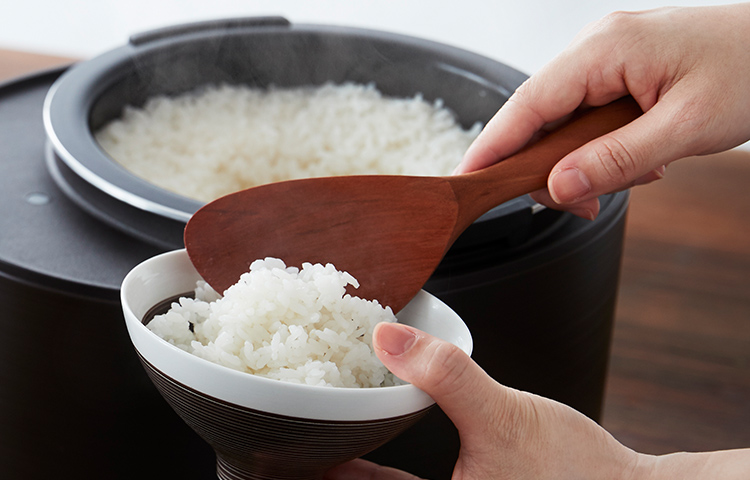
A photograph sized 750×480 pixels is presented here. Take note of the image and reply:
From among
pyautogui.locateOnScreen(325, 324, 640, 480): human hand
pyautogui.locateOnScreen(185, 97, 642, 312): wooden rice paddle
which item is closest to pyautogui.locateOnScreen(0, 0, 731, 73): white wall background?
pyautogui.locateOnScreen(185, 97, 642, 312): wooden rice paddle

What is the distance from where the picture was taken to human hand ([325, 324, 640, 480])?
0.69 meters

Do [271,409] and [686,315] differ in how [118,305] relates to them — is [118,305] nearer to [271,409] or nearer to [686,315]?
[271,409]

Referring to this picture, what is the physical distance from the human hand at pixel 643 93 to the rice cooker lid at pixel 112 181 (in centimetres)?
11

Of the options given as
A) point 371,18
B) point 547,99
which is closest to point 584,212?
point 547,99

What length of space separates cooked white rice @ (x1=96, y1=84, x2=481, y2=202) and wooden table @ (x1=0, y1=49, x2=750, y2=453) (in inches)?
32.3

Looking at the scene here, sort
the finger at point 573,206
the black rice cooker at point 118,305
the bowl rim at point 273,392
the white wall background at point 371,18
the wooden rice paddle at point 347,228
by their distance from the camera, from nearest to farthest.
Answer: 1. the bowl rim at point 273,392
2. the wooden rice paddle at point 347,228
3. the black rice cooker at point 118,305
4. the finger at point 573,206
5. the white wall background at point 371,18

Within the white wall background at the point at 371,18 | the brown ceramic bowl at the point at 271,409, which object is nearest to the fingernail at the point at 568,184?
the brown ceramic bowl at the point at 271,409

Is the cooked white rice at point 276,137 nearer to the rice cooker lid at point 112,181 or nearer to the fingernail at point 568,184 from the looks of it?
the rice cooker lid at point 112,181

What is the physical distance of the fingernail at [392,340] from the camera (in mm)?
692

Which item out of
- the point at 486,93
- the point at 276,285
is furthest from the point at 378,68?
the point at 276,285

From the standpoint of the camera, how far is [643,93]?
40.6 inches

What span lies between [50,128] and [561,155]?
0.81m

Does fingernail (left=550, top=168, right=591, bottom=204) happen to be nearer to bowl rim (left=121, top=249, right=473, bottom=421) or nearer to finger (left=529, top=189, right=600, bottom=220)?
finger (left=529, top=189, right=600, bottom=220)

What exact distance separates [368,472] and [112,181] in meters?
0.56
